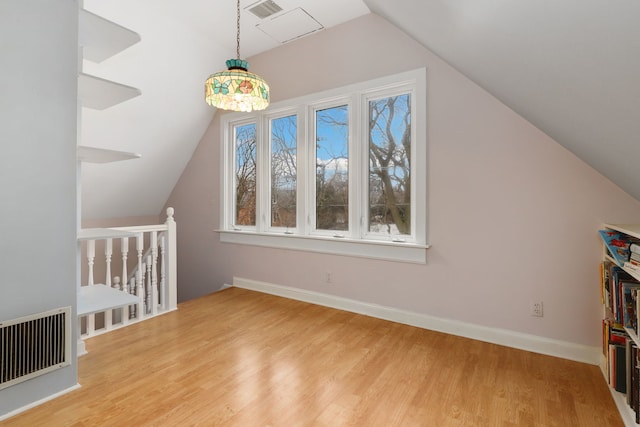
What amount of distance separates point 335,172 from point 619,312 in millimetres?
2503

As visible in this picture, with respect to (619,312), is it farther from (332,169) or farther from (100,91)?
(100,91)

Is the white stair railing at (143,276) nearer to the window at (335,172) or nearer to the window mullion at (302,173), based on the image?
the window at (335,172)

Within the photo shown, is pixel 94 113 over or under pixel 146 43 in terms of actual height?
under

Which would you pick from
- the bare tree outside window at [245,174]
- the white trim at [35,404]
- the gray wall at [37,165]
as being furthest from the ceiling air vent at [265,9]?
the white trim at [35,404]

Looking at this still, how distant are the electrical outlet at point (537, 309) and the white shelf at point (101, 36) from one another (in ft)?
11.1

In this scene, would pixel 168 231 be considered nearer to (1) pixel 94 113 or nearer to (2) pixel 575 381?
(1) pixel 94 113

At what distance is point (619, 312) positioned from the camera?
5.50 feet

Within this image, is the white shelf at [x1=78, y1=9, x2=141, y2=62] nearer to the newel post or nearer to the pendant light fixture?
the pendant light fixture

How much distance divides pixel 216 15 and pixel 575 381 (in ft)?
13.9

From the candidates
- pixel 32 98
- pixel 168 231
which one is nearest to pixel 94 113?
pixel 168 231

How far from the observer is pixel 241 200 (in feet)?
13.7

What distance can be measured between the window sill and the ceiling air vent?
235cm

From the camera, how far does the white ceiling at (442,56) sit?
95 centimetres

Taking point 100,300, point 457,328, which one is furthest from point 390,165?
point 100,300
